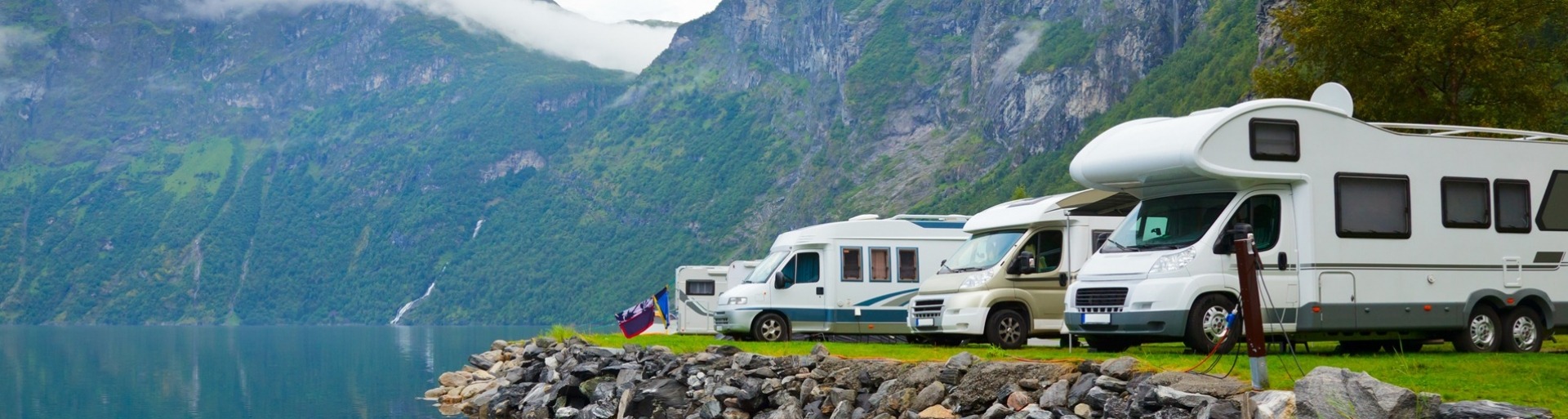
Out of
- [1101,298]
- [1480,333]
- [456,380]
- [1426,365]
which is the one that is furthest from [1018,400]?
[456,380]

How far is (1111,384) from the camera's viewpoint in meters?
12.2

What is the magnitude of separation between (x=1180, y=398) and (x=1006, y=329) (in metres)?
8.92

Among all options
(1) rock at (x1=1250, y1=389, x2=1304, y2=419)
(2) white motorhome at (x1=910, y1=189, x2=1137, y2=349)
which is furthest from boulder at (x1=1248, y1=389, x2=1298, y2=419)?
(2) white motorhome at (x1=910, y1=189, x2=1137, y2=349)

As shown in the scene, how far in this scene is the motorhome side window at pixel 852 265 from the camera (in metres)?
26.0

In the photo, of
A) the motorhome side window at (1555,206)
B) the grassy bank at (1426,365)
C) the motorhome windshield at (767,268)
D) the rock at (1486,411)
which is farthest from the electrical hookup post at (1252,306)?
the motorhome windshield at (767,268)

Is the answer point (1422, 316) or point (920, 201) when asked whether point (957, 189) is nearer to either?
point (920, 201)

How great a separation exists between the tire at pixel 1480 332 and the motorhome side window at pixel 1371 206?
1.27 metres

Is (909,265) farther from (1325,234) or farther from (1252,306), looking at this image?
(1252,306)

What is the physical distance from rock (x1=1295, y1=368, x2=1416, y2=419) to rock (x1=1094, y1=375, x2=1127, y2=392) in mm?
2213

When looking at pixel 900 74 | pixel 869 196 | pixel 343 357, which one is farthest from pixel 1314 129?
pixel 900 74

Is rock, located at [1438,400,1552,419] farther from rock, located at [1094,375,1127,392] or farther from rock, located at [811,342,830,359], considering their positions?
rock, located at [811,342,830,359]

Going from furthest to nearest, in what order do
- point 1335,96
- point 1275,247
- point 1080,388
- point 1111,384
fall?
point 1335,96 → point 1275,247 → point 1080,388 → point 1111,384

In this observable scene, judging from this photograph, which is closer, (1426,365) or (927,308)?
(1426,365)

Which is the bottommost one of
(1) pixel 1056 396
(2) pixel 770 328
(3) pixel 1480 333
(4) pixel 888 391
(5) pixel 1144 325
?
(4) pixel 888 391
